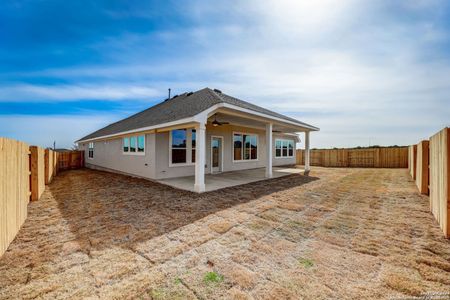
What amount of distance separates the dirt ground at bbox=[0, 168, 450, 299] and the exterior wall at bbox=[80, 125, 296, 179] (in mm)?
3950

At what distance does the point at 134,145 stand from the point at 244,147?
6.93m

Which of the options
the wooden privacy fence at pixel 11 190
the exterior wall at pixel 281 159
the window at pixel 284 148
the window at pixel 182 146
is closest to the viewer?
the wooden privacy fence at pixel 11 190

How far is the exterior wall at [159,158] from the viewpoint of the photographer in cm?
938

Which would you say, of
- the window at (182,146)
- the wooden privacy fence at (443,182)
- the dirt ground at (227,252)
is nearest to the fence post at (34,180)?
the dirt ground at (227,252)

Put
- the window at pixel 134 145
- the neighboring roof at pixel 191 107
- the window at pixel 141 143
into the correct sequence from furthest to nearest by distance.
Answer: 1. the window at pixel 134 145
2. the window at pixel 141 143
3. the neighboring roof at pixel 191 107

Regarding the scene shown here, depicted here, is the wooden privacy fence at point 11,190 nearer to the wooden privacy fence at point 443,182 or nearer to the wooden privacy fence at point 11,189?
the wooden privacy fence at point 11,189

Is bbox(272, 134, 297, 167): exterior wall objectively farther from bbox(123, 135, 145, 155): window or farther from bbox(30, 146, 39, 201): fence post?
bbox(30, 146, 39, 201): fence post

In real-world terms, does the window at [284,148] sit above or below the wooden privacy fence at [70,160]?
above

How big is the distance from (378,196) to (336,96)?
6.75 m

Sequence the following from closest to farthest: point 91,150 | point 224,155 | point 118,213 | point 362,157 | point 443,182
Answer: point 443,182
point 118,213
point 224,155
point 91,150
point 362,157

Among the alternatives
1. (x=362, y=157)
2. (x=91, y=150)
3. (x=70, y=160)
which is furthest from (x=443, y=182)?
(x=70, y=160)

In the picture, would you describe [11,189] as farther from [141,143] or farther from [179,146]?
[141,143]

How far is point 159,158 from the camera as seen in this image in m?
9.35

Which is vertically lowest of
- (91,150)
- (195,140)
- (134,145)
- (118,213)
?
(118,213)
